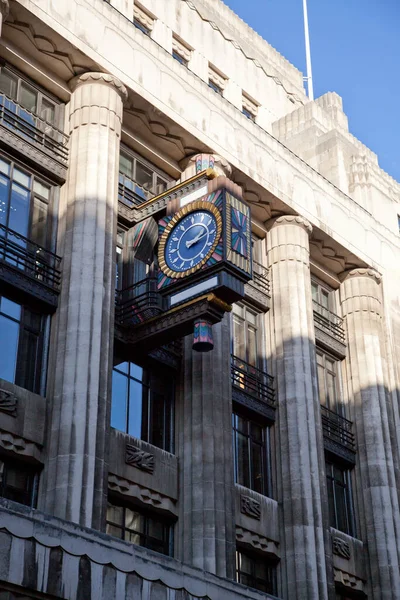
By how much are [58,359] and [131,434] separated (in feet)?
12.5

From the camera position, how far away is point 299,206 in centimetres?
4166

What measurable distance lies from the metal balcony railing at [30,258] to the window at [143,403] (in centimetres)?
364

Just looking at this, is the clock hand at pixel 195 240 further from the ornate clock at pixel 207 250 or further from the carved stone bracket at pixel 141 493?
the carved stone bracket at pixel 141 493

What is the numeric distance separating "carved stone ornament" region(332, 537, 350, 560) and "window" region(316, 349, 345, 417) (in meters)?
5.63

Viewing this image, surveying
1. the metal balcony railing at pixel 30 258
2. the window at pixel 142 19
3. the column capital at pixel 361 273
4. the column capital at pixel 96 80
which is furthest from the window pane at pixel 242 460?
the window at pixel 142 19

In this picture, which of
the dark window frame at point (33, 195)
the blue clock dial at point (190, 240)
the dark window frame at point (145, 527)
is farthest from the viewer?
the dark window frame at point (33, 195)

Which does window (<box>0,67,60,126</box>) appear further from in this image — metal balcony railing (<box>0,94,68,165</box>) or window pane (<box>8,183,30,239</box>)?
window pane (<box>8,183,30,239</box>)

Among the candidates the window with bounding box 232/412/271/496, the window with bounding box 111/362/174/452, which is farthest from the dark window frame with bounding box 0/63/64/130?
the window with bounding box 232/412/271/496

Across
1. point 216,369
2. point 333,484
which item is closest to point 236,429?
point 216,369

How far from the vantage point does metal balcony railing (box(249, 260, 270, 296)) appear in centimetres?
3991

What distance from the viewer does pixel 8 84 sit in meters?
33.0

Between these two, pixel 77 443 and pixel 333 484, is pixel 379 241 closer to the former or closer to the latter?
pixel 333 484

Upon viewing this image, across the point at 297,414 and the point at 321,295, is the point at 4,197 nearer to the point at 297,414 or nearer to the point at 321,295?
the point at 297,414

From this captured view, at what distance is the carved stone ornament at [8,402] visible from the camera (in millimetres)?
27375
